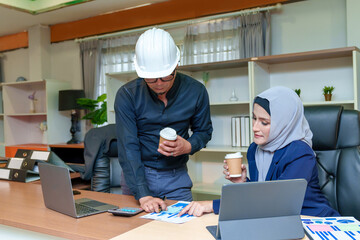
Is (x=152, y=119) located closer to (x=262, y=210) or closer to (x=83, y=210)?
(x=83, y=210)

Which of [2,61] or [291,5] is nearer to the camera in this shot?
[291,5]

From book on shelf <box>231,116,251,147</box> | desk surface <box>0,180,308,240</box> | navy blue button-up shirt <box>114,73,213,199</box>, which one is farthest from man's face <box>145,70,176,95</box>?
book on shelf <box>231,116,251,147</box>

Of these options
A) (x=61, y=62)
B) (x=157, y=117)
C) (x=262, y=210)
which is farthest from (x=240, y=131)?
(x=61, y=62)

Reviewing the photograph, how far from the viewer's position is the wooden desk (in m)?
1.24

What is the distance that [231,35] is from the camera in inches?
177

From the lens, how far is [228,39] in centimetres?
451

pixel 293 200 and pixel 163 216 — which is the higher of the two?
pixel 293 200

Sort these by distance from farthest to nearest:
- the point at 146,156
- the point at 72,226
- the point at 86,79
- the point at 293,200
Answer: the point at 86,79 → the point at 146,156 → the point at 72,226 → the point at 293,200

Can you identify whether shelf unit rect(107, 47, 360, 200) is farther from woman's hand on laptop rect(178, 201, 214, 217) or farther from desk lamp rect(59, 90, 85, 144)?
woman's hand on laptop rect(178, 201, 214, 217)

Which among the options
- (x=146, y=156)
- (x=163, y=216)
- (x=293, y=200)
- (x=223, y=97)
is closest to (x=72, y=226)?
(x=163, y=216)

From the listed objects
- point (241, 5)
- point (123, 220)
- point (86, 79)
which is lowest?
point (123, 220)

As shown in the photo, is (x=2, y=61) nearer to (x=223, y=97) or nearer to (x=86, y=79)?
(x=86, y=79)

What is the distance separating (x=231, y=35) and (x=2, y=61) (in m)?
4.86

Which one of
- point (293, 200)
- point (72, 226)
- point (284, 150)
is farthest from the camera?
point (284, 150)
